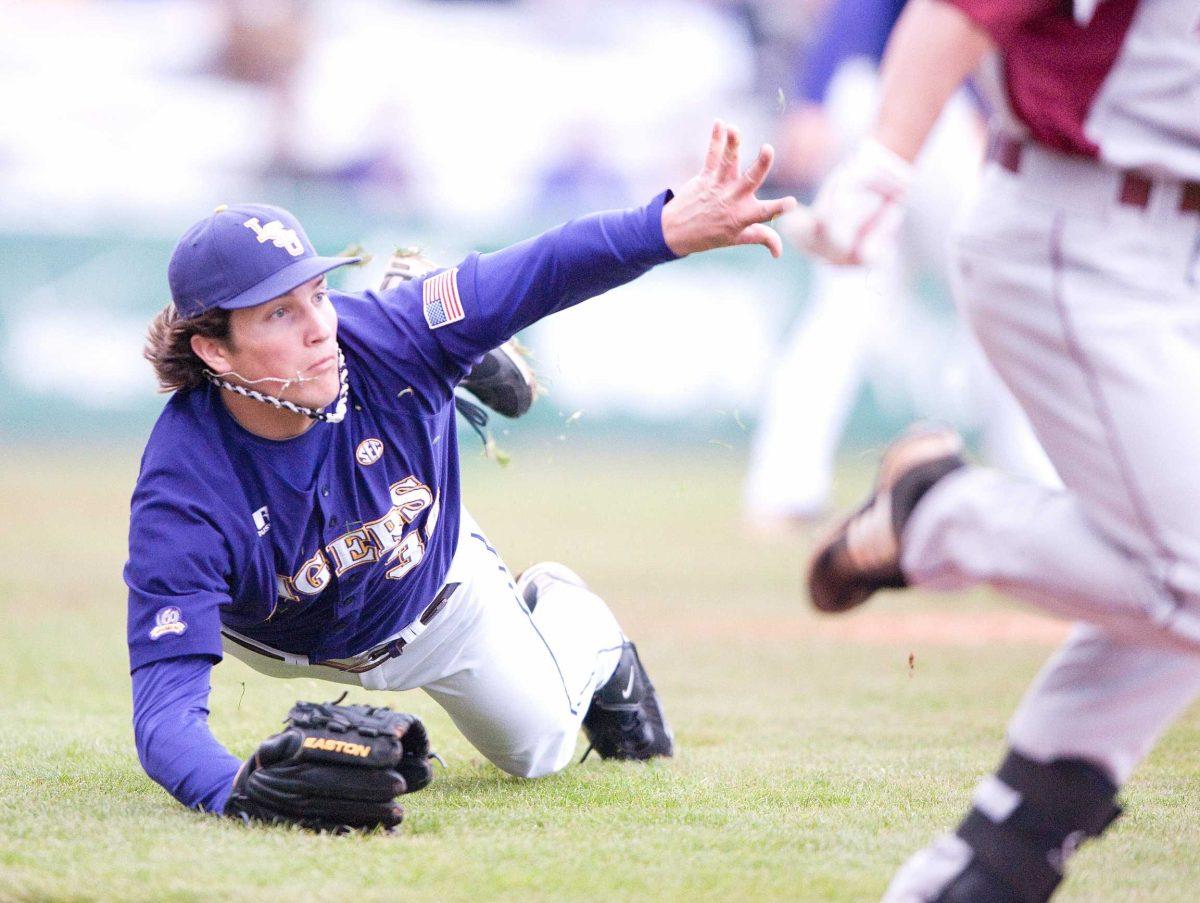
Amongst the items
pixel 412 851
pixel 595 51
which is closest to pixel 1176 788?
pixel 412 851

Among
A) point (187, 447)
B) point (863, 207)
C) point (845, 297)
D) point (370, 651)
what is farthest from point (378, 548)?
point (845, 297)

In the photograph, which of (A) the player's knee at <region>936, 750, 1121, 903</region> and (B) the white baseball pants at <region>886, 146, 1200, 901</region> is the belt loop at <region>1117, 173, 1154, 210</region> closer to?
(B) the white baseball pants at <region>886, 146, 1200, 901</region>

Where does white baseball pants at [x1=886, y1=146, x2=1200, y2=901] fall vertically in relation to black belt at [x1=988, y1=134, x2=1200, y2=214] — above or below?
below

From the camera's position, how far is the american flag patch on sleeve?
3.61 metres

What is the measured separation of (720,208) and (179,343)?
4.38 feet

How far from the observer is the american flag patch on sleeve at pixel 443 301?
3605mm

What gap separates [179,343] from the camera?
3.60 meters

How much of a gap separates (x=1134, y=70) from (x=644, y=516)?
8.99 meters

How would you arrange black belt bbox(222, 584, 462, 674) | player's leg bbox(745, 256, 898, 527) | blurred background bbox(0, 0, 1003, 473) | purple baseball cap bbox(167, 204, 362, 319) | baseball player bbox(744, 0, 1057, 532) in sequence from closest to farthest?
1. purple baseball cap bbox(167, 204, 362, 319)
2. black belt bbox(222, 584, 462, 674)
3. baseball player bbox(744, 0, 1057, 532)
4. player's leg bbox(745, 256, 898, 527)
5. blurred background bbox(0, 0, 1003, 473)

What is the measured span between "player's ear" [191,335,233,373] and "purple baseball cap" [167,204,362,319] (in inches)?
2.5

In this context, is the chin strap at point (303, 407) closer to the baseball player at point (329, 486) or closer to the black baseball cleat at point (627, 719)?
the baseball player at point (329, 486)

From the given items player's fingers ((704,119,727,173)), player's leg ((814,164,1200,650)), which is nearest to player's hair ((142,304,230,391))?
player's fingers ((704,119,727,173))

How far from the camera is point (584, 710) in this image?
4.21m

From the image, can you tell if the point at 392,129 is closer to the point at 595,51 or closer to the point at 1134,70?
the point at 595,51
